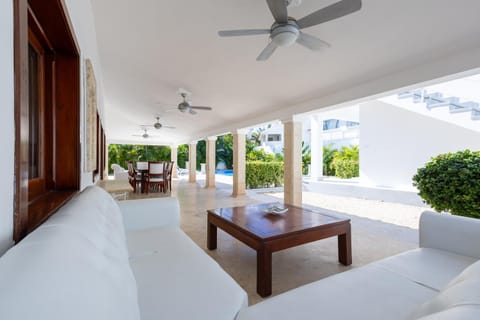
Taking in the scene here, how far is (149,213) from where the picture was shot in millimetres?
2086

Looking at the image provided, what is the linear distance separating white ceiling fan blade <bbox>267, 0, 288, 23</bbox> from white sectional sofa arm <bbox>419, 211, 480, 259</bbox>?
186cm

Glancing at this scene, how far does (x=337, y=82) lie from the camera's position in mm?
3348

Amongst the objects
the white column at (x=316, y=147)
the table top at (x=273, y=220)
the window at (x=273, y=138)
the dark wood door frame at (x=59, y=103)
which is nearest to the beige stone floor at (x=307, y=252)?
the table top at (x=273, y=220)

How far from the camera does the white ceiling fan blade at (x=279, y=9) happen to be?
1568 mm

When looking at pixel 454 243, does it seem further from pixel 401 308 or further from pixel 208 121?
pixel 208 121

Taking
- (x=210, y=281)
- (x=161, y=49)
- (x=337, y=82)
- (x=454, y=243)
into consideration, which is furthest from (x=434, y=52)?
(x=161, y=49)

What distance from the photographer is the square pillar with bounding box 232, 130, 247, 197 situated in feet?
21.3

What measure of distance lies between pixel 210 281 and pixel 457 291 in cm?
98

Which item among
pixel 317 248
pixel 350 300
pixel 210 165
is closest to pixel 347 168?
pixel 210 165

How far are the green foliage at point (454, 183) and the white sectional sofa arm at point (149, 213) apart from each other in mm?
3439

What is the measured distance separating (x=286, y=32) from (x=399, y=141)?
5.33 meters

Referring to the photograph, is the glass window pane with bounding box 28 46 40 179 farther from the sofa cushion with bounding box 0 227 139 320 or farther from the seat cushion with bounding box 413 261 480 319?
the seat cushion with bounding box 413 261 480 319

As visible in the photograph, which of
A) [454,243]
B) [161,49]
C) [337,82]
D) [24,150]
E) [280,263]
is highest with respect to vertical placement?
[161,49]

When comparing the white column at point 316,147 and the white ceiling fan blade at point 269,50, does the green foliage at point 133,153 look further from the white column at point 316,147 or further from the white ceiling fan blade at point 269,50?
the white ceiling fan blade at point 269,50
